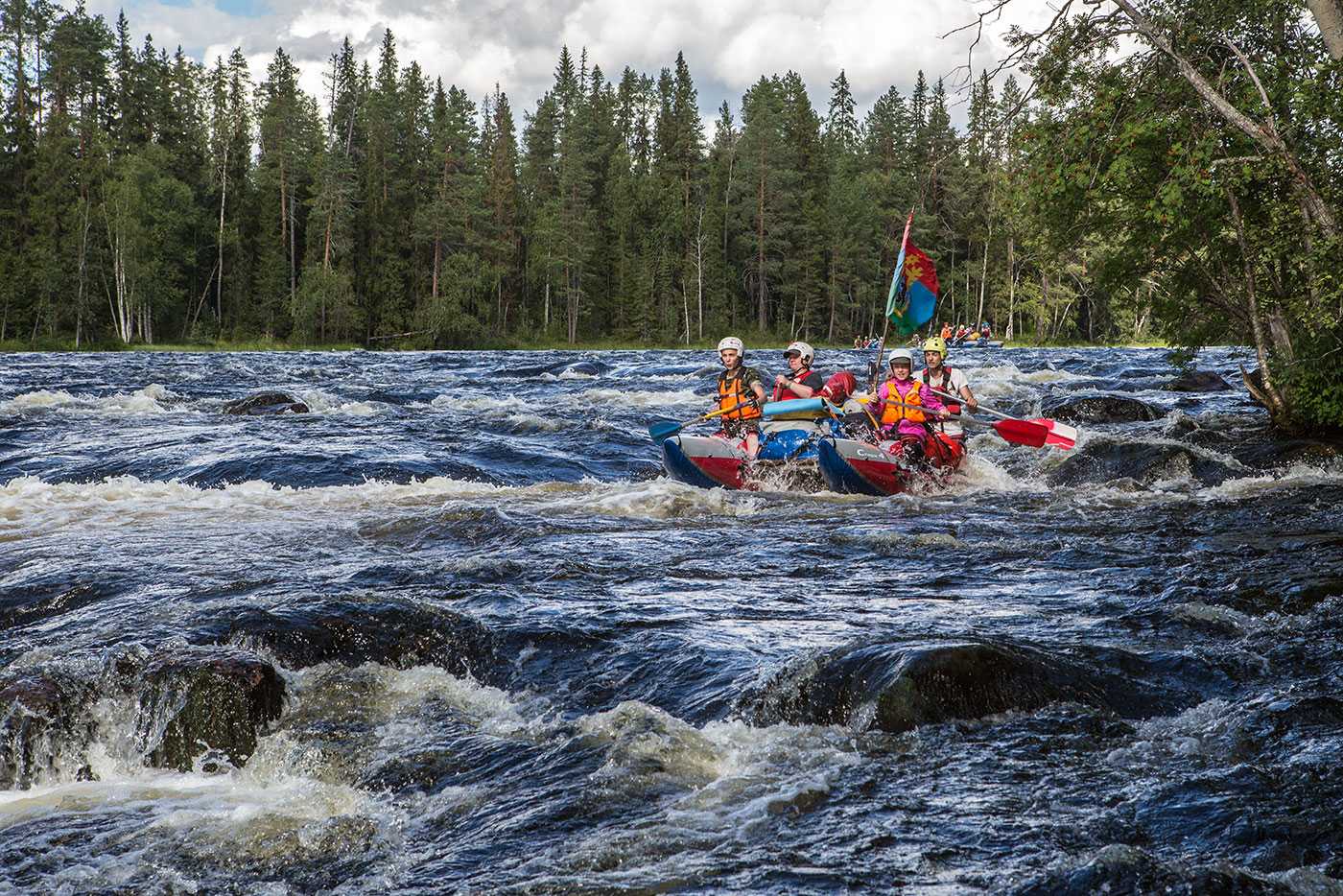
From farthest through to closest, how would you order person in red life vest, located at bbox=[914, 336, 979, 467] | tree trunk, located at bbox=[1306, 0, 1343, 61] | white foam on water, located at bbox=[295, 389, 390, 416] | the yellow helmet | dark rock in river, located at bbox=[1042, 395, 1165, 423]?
white foam on water, located at bbox=[295, 389, 390, 416] < dark rock in river, located at bbox=[1042, 395, 1165, 423] < the yellow helmet < person in red life vest, located at bbox=[914, 336, 979, 467] < tree trunk, located at bbox=[1306, 0, 1343, 61]

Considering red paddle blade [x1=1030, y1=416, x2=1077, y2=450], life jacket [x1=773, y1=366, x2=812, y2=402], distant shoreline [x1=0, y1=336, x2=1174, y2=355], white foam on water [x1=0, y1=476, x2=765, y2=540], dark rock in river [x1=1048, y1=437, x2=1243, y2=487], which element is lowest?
white foam on water [x1=0, y1=476, x2=765, y2=540]

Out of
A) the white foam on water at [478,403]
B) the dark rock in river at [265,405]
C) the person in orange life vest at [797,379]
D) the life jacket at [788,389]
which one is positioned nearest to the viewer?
the person in orange life vest at [797,379]

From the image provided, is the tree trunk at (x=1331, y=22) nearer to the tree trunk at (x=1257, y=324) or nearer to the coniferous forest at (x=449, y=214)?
the tree trunk at (x=1257, y=324)

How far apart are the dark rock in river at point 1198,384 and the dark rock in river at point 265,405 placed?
17.8 metres

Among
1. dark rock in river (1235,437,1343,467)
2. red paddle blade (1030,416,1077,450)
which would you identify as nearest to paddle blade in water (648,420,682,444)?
red paddle blade (1030,416,1077,450)

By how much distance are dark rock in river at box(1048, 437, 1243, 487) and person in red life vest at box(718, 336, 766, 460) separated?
11.5ft

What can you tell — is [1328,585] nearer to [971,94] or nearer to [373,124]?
[971,94]

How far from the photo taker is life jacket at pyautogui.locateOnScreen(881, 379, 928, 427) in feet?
40.6

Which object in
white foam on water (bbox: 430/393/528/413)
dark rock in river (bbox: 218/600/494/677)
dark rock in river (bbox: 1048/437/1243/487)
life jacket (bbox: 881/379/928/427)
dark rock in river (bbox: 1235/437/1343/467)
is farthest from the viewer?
white foam on water (bbox: 430/393/528/413)

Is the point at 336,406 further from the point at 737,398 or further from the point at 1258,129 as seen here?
the point at 1258,129

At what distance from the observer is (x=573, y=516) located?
34.7 ft

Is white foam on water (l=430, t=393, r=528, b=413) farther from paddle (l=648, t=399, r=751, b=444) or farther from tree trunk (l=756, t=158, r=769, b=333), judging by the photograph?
tree trunk (l=756, t=158, r=769, b=333)

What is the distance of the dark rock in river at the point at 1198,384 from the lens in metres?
22.9

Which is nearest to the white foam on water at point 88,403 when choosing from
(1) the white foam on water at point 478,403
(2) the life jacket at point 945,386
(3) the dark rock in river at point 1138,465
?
(1) the white foam on water at point 478,403
